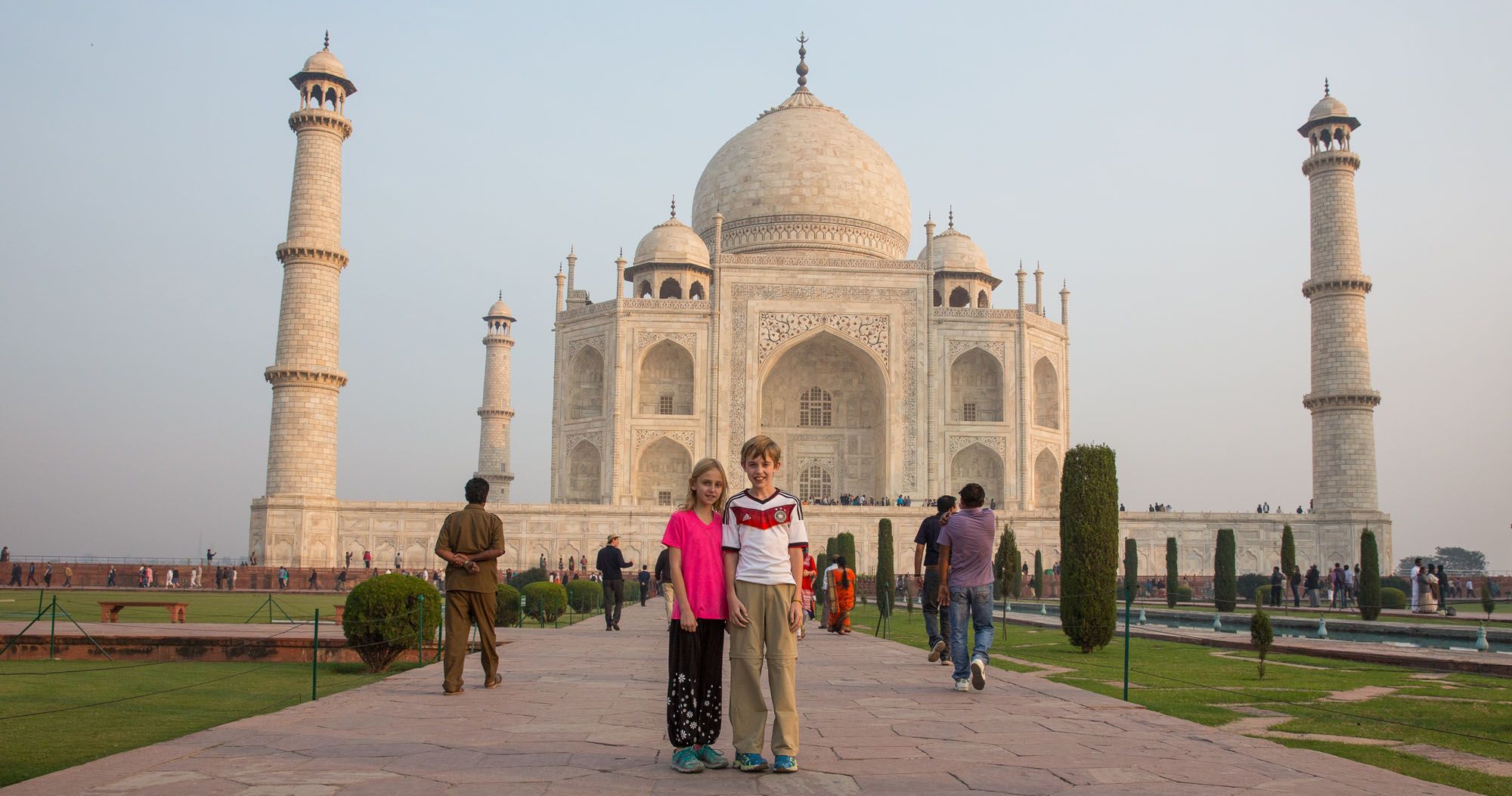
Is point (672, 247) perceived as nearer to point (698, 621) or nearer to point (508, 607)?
point (508, 607)

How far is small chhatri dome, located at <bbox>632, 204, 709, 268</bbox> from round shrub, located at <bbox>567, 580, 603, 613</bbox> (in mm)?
17480

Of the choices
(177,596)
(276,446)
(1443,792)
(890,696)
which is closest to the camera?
(1443,792)

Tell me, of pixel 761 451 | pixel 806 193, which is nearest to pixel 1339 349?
pixel 806 193

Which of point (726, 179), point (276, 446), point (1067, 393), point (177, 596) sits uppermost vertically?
point (726, 179)

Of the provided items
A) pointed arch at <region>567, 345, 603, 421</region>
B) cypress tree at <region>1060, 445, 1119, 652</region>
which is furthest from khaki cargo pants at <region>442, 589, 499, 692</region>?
pointed arch at <region>567, 345, 603, 421</region>

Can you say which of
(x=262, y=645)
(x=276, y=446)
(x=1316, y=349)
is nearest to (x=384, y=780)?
(x=262, y=645)

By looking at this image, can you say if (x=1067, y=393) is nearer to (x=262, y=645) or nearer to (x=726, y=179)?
(x=726, y=179)

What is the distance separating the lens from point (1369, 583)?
1705 centimetres

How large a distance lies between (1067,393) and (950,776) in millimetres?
30978

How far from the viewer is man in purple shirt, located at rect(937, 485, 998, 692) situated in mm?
6645

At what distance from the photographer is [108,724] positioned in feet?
18.0

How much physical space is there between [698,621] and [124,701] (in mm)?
3692

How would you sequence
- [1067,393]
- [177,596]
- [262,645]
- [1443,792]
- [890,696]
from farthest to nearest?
[1067,393] → [177,596] → [262,645] → [890,696] → [1443,792]

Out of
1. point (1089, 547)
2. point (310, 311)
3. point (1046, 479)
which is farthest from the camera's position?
point (1046, 479)
